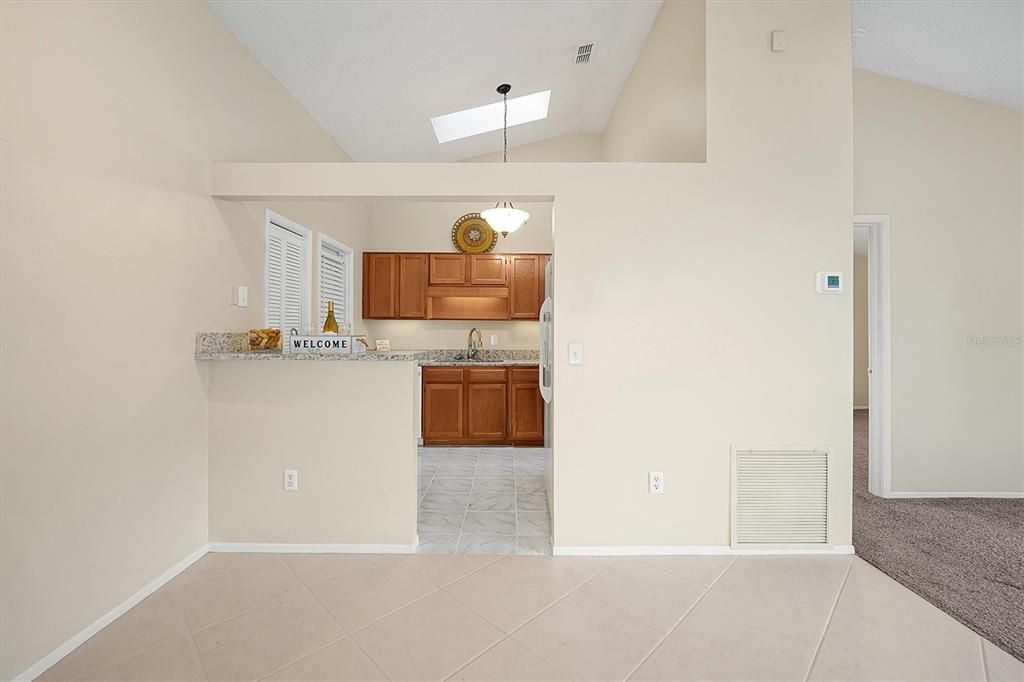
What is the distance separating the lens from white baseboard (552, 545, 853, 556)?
255cm

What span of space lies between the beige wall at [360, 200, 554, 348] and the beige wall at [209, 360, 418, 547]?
118 inches

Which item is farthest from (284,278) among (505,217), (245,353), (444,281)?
(444,281)

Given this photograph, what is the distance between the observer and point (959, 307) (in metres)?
3.48

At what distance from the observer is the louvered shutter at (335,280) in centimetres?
433

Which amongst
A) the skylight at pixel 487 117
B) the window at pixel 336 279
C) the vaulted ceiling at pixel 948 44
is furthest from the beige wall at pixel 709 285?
the skylight at pixel 487 117

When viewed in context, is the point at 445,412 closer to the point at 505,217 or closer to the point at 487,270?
the point at 487,270

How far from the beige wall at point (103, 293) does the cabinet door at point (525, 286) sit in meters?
3.17

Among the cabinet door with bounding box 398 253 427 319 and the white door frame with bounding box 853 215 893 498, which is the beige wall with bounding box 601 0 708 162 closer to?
the white door frame with bounding box 853 215 893 498

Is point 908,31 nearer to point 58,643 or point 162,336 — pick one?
point 162,336

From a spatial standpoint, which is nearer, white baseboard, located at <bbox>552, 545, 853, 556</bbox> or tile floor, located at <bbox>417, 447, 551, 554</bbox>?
white baseboard, located at <bbox>552, 545, 853, 556</bbox>

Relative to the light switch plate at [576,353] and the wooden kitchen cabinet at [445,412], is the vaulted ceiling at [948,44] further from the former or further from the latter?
the wooden kitchen cabinet at [445,412]

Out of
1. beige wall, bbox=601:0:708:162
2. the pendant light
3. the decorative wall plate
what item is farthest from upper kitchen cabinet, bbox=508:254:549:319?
beige wall, bbox=601:0:708:162

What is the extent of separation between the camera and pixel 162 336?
222 cm

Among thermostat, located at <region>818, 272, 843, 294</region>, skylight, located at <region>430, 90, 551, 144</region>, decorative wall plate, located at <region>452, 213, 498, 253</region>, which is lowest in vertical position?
thermostat, located at <region>818, 272, 843, 294</region>
